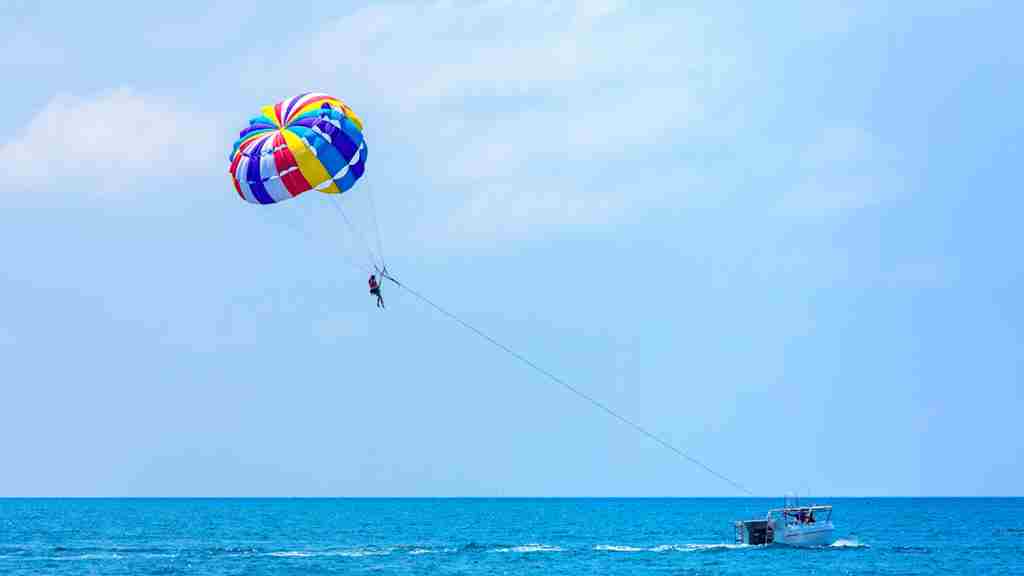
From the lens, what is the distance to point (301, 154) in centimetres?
3919

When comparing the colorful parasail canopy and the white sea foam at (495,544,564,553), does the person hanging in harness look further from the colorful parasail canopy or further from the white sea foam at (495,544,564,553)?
the white sea foam at (495,544,564,553)

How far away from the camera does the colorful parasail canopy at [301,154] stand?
39.3 m

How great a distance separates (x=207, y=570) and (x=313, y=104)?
941 inches

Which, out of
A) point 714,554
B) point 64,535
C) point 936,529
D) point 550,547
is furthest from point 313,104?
point 936,529

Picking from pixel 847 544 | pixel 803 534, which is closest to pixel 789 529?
pixel 803 534

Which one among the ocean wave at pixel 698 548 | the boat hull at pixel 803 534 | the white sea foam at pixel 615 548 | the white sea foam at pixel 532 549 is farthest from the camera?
the white sea foam at pixel 615 548

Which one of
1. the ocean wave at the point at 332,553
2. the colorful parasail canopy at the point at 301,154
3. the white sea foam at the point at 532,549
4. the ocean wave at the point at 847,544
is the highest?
the colorful parasail canopy at the point at 301,154

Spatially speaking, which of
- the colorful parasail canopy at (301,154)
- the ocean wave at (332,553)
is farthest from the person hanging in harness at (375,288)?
the ocean wave at (332,553)

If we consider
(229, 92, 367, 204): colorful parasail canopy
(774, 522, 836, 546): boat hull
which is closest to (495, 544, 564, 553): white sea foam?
(774, 522, 836, 546): boat hull

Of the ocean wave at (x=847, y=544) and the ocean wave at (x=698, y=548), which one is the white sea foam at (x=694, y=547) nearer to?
the ocean wave at (x=698, y=548)

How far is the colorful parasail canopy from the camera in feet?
129

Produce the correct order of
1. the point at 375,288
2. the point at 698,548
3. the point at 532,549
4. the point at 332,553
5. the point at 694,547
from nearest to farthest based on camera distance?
1. the point at 375,288
2. the point at 332,553
3. the point at 698,548
4. the point at 532,549
5. the point at 694,547

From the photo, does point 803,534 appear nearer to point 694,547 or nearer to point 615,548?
point 694,547

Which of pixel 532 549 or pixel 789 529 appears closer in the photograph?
pixel 789 529
